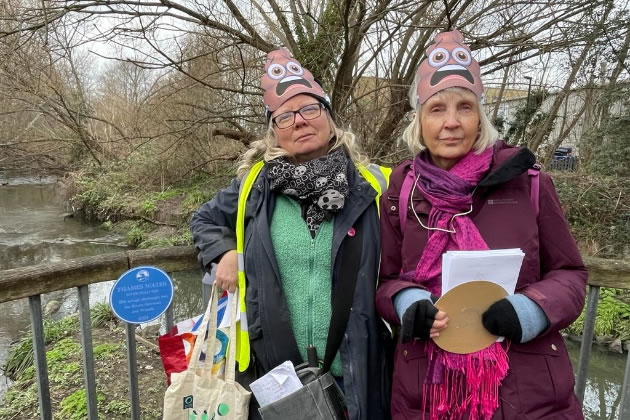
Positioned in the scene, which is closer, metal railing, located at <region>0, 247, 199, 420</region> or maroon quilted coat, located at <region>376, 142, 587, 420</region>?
maroon quilted coat, located at <region>376, 142, 587, 420</region>

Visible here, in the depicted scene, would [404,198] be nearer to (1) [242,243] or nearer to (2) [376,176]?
(2) [376,176]

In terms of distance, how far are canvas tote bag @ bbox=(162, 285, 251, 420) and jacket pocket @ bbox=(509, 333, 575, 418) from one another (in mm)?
942

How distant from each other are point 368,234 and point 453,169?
385mm

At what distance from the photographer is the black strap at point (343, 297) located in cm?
159

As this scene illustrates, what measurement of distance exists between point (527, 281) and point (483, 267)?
7.5 inches

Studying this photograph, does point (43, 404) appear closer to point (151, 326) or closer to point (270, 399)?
point (270, 399)

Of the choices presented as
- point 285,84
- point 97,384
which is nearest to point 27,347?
point 97,384

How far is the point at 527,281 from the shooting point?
141 centimetres

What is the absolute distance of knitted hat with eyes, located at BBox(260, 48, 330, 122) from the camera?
75.2 inches

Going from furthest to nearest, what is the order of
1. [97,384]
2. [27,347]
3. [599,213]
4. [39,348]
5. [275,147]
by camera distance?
[599,213] → [27,347] → [97,384] → [275,147] → [39,348]

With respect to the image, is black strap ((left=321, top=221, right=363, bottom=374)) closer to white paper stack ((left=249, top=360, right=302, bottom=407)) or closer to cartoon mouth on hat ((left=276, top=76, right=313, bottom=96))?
white paper stack ((left=249, top=360, right=302, bottom=407))

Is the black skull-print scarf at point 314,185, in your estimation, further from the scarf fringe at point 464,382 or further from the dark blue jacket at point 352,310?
the scarf fringe at point 464,382

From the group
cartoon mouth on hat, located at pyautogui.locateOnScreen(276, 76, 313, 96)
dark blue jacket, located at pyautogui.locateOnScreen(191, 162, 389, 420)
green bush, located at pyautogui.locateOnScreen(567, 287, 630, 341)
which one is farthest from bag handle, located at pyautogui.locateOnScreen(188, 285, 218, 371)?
green bush, located at pyautogui.locateOnScreen(567, 287, 630, 341)

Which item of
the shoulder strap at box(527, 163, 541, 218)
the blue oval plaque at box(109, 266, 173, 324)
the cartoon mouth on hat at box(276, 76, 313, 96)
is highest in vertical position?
the cartoon mouth on hat at box(276, 76, 313, 96)
